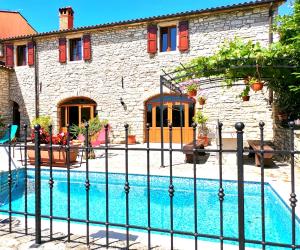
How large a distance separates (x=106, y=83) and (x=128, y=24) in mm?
2851

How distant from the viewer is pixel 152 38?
12.5 m

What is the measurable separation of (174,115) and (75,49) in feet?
19.6

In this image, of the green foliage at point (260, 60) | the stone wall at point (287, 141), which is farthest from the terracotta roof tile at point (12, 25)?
the stone wall at point (287, 141)

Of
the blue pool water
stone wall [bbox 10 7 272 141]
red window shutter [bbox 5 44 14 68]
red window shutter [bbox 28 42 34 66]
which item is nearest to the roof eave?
stone wall [bbox 10 7 272 141]

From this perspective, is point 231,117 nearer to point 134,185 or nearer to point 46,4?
point 134,185

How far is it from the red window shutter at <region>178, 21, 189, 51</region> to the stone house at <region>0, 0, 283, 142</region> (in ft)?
0.13

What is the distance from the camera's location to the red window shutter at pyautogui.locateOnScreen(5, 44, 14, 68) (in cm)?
1509

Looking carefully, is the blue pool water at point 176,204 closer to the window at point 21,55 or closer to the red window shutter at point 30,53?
the red window shutter at point 30,53

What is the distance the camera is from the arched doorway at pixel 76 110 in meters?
14.1

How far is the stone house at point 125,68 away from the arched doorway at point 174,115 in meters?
0.05

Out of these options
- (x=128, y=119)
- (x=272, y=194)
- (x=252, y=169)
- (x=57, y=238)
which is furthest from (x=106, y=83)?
(x=57, y=238)

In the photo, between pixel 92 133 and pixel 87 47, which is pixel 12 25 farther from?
pixel 92 133

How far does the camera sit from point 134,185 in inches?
240

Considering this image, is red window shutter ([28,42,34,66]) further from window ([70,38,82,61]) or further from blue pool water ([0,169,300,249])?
blue pool water ([0,169,300,249])
